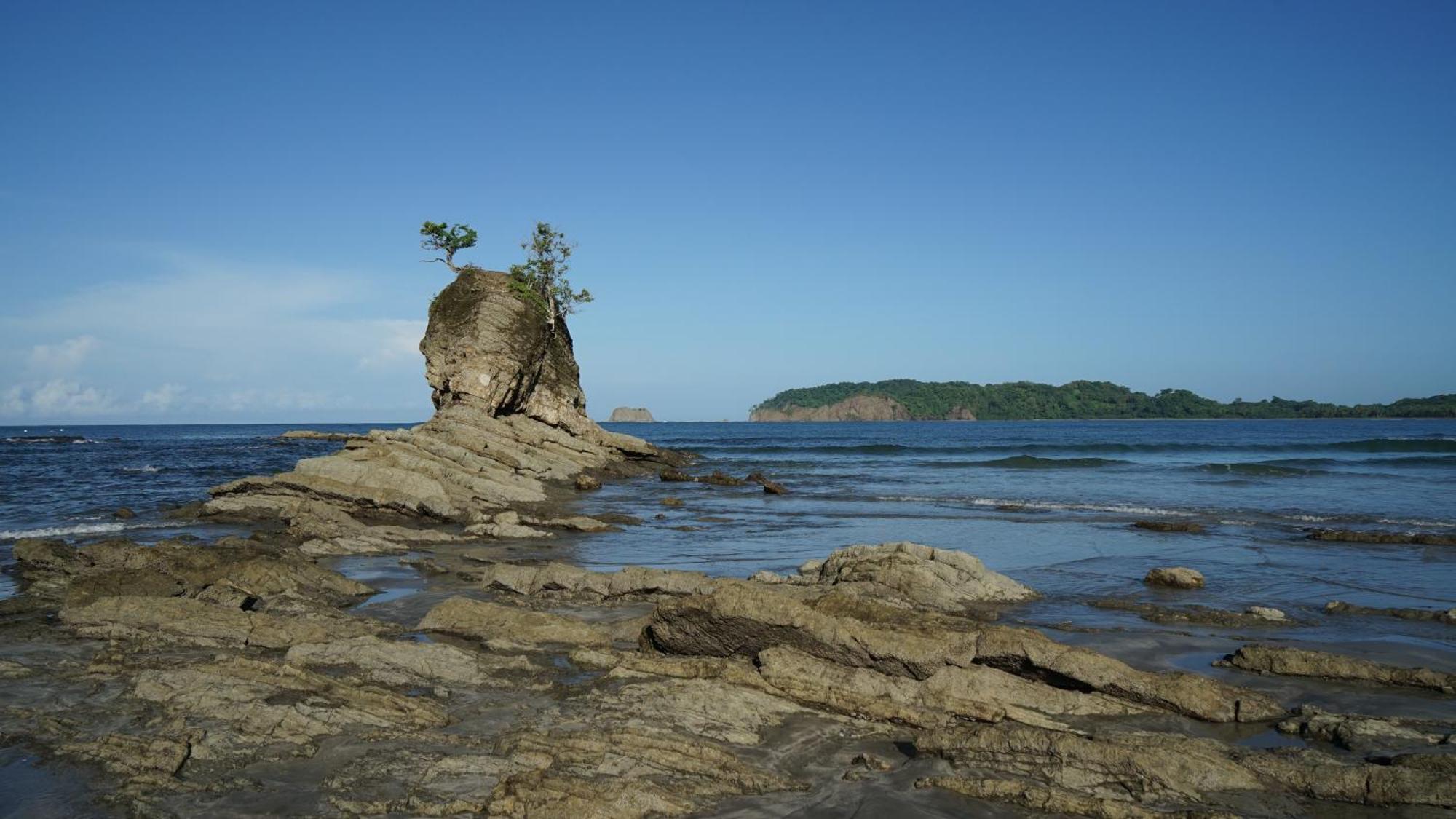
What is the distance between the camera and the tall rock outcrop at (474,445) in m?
24.4

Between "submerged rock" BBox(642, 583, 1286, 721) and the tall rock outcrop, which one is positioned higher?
the tall rock outcrop

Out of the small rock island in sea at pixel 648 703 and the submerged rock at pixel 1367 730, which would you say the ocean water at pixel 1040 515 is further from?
the submerged rock at pixel 1367 730

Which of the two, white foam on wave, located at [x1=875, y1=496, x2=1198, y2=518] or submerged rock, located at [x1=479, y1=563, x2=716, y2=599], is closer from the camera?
submerged rock, located at [x1=479, y1=563, x2=716, y2=599]

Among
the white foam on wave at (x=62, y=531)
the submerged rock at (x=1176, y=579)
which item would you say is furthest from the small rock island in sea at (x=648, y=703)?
the white foam on wave at (x=62, y=531)

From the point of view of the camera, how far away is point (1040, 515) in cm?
2845

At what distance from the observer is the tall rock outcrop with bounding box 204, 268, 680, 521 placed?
24359mm

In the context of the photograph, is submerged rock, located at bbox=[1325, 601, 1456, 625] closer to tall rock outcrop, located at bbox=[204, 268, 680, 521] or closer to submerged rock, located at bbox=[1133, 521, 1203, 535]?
submerged rock, located at bbox=[1133, 521, 1203, 535]

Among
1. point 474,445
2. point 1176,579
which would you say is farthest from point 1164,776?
point 474,445

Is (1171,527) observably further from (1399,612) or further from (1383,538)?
(1399,612)

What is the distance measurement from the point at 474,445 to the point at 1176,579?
28.0 m

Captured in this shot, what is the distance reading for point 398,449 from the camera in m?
28.4

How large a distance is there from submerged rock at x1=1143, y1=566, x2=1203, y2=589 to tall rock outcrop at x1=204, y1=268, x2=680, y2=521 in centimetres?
1639

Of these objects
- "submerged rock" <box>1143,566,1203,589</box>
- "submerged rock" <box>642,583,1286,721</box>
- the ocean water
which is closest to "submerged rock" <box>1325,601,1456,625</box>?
the ocean water

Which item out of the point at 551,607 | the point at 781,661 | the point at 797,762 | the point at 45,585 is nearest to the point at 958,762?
the point at 797,762
